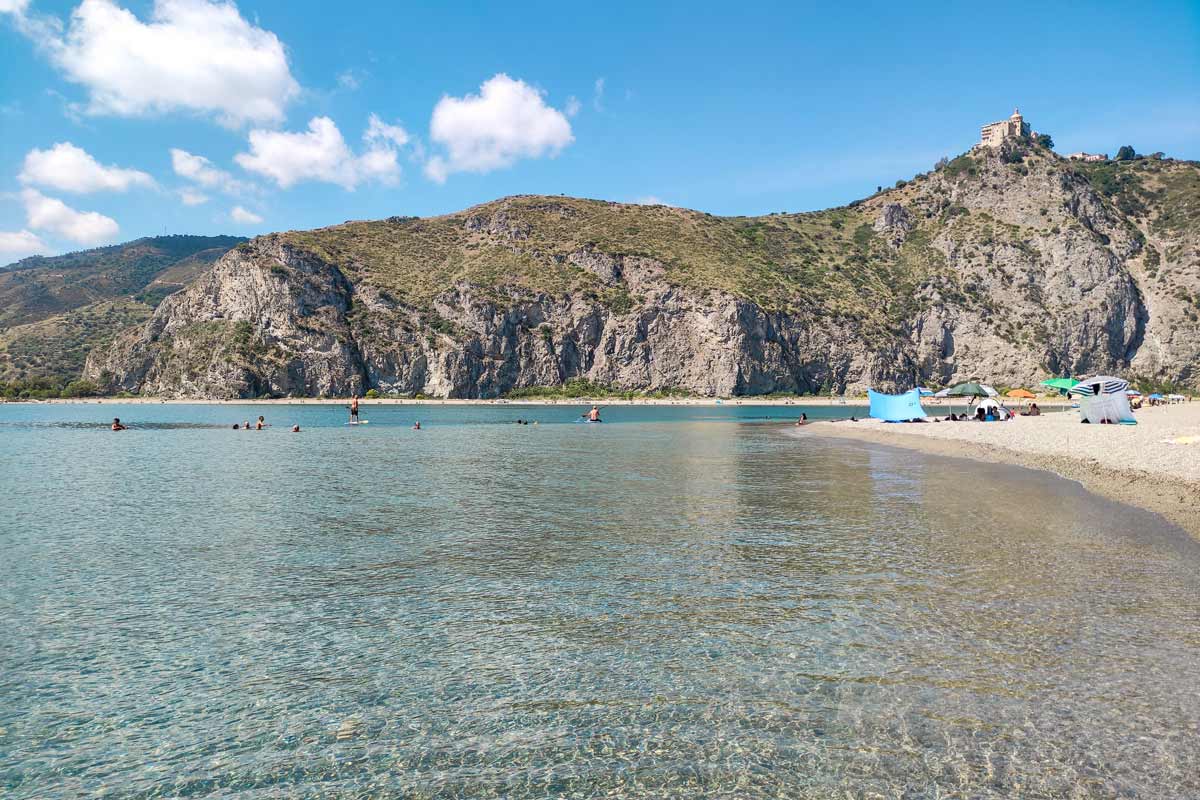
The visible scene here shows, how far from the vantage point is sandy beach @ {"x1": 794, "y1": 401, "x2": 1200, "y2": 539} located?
23.2 metres

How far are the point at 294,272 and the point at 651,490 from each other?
14461cm

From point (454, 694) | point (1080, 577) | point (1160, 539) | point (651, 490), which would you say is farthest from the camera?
point (651, 490)

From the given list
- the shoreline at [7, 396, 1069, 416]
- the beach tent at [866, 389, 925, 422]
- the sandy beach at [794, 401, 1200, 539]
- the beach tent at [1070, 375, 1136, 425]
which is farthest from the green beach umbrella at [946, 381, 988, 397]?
the shoreline at [7, 396, 1069, 416]

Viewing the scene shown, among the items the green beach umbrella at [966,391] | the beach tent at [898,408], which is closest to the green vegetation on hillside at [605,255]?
the beach tent at [898,408]

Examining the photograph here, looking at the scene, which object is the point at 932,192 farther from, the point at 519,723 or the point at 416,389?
the point at 519,723

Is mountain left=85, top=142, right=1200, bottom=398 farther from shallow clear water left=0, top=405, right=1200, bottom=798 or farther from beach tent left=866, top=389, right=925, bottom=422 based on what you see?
shallow clear water left=0, top=405, right=1200, bottom=798

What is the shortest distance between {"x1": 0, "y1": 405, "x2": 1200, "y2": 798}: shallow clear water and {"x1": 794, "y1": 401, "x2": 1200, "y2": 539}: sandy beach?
395cm

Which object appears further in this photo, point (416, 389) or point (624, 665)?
point (416, 389)

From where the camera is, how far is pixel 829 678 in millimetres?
8984

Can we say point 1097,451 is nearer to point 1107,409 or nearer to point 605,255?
point 1107,409

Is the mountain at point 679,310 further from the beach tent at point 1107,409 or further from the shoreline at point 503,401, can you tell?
the beach tent at point 1107,409

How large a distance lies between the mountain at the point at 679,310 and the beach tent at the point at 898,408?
269 ft

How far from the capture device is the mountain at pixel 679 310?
6009 inches

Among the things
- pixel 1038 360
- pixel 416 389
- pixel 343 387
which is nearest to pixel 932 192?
pixel 1038 360
